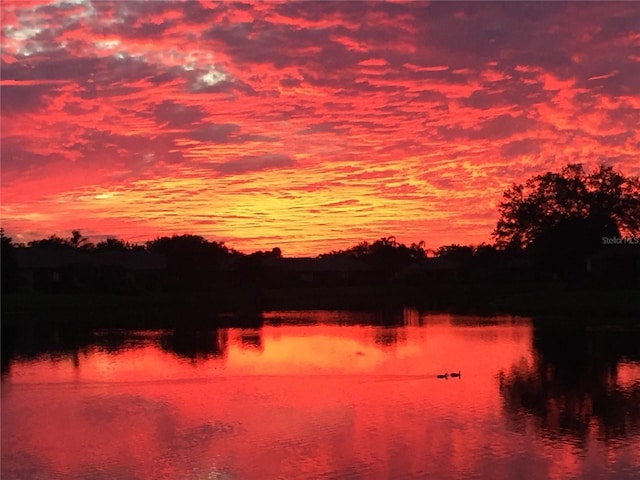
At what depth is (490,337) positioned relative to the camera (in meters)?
41.1

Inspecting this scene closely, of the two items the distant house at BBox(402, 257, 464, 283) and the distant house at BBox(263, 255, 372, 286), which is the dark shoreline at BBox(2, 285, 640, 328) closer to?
the distant house at BBox(263, 255, 372, 286)

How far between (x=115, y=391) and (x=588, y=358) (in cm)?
1700

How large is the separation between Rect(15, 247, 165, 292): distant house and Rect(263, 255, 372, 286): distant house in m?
15.8

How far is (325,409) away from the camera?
2275 centimetres

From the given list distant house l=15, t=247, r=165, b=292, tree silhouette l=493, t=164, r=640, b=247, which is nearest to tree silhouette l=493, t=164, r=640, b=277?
tree silhouette l=493, t=164, r=640, b=247

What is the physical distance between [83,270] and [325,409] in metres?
63.7

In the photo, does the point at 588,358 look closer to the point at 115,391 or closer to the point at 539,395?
the point at 539,395

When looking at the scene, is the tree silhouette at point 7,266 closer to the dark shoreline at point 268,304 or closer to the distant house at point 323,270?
the dark shoreline at point 268,304

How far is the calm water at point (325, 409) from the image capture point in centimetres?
1692

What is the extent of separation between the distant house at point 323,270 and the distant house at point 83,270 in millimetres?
15795

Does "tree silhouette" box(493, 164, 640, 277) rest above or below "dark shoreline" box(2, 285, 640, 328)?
above

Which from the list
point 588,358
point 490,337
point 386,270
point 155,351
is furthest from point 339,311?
point 386,270

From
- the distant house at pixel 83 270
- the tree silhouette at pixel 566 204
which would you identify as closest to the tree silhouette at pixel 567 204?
the tree silhouette at pixel 566 204

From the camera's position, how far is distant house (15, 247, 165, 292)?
77875 mm
